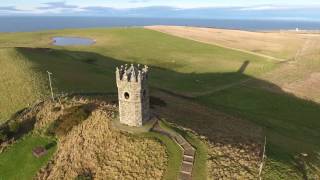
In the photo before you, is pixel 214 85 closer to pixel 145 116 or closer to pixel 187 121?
pixel 187 121

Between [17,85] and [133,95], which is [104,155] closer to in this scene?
[133,95]

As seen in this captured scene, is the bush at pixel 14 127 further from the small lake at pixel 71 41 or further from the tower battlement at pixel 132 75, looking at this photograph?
the small lake at pixel 71 41

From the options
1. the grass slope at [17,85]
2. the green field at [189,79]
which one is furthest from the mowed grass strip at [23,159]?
the green field at [189,79]

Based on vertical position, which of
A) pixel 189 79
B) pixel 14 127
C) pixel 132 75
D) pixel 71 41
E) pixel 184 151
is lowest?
pixel 189 79

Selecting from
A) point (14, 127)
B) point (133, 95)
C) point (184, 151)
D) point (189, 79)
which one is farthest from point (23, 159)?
A: point (189, 79)

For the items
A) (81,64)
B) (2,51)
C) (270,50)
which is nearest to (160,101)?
(81,64)

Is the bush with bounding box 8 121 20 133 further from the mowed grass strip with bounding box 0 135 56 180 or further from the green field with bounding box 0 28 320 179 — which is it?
the green field with bounding box 0 28 320 179
